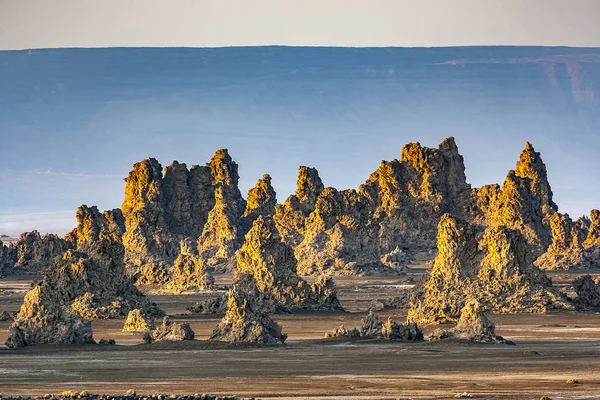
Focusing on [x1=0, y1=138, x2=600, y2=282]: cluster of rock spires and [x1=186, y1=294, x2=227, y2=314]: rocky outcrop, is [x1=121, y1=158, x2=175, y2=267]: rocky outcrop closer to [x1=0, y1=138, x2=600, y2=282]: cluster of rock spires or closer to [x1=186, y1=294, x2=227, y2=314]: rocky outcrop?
[x1=0, y1=138, x2=600, y2=282]: cluster of rock spires

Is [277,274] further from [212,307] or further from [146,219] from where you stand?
[146,219]

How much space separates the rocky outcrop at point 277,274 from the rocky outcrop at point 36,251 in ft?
153

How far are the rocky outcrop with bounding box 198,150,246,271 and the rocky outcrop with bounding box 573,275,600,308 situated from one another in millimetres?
50823

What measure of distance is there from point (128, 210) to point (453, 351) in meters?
84.9

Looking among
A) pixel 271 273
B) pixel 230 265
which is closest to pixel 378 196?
pixel 230 265

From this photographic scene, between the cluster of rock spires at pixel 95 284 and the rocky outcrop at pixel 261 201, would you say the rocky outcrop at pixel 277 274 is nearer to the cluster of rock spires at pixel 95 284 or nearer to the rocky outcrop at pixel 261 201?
the cluster of rock spires at pixel 95 284

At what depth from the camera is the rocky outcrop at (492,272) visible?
191ft

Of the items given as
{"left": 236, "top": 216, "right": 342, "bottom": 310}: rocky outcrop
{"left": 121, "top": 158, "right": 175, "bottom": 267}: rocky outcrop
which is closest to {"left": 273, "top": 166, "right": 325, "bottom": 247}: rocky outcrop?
{"left": 121, "top": 158, "right": 175, "bottom": 267}: rocky outcrop

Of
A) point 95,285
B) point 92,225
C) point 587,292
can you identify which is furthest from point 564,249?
point 95,285

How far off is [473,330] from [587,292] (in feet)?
57.6

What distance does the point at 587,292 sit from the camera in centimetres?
6112

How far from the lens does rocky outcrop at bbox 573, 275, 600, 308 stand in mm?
60812

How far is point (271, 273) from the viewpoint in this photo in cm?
6500

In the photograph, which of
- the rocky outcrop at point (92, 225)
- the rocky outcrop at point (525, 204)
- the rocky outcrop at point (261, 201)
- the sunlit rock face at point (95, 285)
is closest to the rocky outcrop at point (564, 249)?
the rocky outcrop at point (525, 204)
